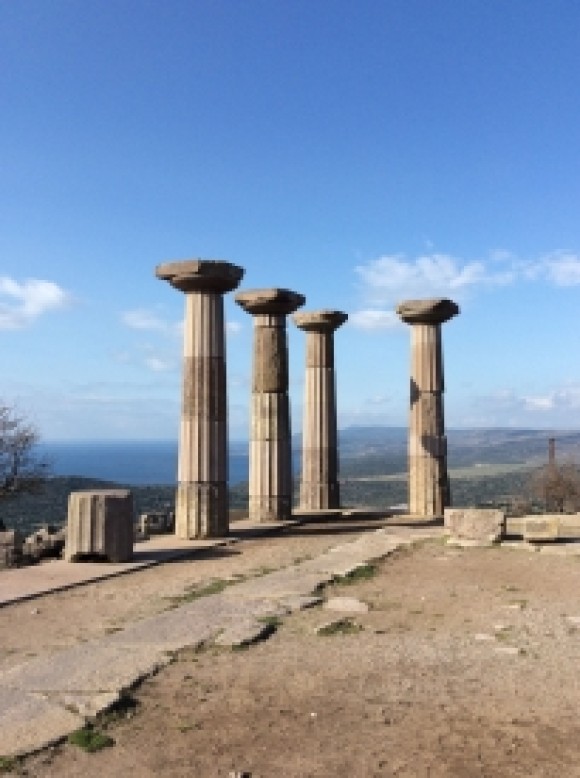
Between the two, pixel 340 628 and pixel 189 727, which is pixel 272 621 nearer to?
pixel 340 628

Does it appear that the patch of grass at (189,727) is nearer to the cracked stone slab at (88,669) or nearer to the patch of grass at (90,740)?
the patch of grass at (90,740)

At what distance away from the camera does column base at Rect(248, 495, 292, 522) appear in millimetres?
19922

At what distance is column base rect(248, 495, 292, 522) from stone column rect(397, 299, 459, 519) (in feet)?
13.5

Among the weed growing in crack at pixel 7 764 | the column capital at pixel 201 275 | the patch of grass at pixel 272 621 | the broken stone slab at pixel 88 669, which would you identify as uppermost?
the column capital at pixel 201 275

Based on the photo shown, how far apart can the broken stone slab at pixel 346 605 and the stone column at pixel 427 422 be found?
12306 mm

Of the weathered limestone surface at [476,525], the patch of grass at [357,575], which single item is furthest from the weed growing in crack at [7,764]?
the weathered limestone surface at [476,525]

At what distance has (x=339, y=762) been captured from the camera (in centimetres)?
488

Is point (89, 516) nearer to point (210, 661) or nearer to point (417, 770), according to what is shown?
point (210, 661)

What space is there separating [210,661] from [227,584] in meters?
3.95

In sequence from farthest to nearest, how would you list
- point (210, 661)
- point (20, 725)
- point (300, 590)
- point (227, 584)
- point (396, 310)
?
point (396, 310) < point (227, 584) < point (300, 590) < point (210, 661) < point (20, 725)

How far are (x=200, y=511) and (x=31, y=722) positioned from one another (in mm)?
10947

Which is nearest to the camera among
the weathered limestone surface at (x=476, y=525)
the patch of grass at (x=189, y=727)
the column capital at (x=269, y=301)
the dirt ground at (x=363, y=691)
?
the dirt ground at (x=363, y=691)

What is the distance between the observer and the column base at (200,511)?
1650 cm

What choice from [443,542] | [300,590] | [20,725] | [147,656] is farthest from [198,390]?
[20,725]
